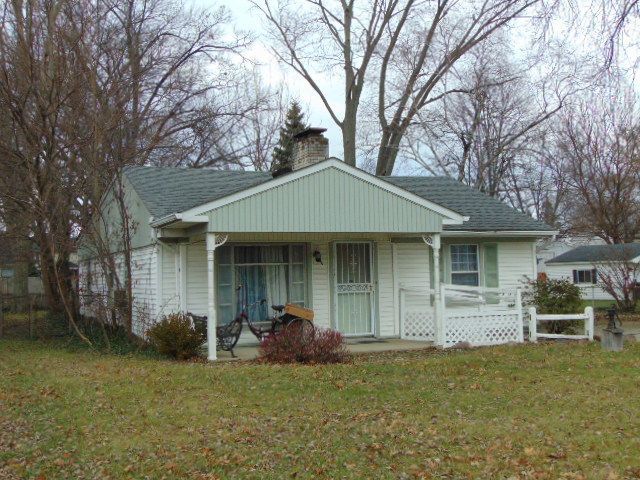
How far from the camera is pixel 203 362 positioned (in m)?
12.8

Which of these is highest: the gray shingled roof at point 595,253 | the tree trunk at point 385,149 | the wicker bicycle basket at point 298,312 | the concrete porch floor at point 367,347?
the tree trunk at point 385,149

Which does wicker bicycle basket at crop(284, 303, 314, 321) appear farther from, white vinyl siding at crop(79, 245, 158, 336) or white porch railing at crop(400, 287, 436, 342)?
white porch railing at crop(400, 287, 436, 342)

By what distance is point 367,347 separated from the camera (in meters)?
14.8

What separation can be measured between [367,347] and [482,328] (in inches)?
97.5

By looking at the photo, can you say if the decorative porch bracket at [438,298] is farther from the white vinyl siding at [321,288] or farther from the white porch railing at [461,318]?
the white vinyl siding at [321,288]

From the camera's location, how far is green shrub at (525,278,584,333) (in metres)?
15.8

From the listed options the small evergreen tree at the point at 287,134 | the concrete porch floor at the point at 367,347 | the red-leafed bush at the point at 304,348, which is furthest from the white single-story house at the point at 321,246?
the small evergreen tree at the point at 287,134

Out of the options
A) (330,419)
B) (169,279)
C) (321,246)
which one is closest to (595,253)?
(321,246)

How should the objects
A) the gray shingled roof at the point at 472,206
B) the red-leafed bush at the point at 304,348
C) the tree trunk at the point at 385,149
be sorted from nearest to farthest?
the red-leafed bush at the point at 304,348 → the gray shingled roof at the point at 472,206 → the tree trunk at the point at 385,149

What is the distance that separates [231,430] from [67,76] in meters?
11.2

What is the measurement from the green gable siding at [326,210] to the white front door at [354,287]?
220 centimetres

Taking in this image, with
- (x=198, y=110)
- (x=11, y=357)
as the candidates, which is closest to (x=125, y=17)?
(x=198, y=110)

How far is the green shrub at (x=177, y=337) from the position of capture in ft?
43.1

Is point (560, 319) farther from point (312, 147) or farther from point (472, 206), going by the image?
point (312, 147)
